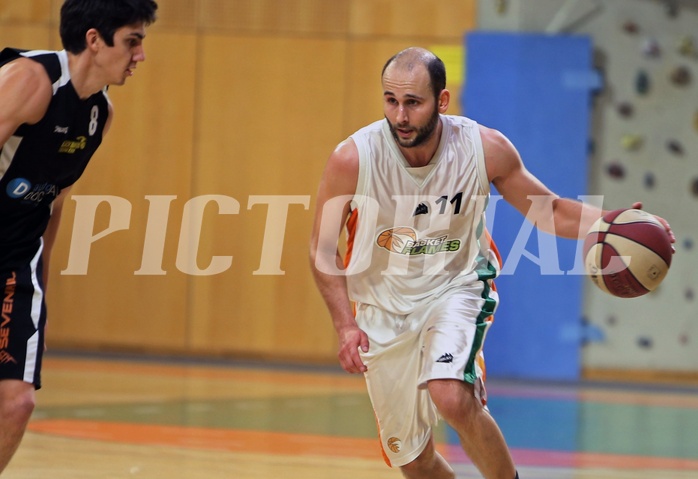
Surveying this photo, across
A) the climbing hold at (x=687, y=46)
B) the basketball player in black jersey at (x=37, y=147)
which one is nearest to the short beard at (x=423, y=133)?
the basketball player in black jersey at (x=37, y=147)

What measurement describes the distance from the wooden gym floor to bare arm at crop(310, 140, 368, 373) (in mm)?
1548

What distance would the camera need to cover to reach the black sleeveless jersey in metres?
3.94

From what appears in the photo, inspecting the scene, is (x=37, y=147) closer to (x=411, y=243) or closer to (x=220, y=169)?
(x=411, y=243)

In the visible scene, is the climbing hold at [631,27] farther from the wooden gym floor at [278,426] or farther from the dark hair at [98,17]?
the dark hair at [98,17]

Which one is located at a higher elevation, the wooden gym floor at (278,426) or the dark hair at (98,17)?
the dark hair at (98,17)

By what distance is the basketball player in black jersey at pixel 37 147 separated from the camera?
390 cm

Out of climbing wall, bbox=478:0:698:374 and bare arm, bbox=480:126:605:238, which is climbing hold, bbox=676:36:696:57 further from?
bare arm, bbox=480:126:605:238

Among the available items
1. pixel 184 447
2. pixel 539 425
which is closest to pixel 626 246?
pixel 184 447

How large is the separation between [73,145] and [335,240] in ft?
3.52

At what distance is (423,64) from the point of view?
431 centimetres

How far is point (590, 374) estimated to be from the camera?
1060 centimetres

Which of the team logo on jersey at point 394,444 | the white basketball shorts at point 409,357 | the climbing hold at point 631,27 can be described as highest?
the climbing hold at point 631,27

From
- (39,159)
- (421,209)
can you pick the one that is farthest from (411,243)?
(39,159)

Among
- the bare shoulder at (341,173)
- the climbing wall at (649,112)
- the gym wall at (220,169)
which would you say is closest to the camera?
the bare shoulder at (341,173)
